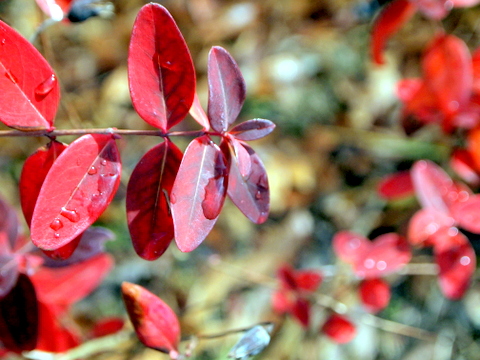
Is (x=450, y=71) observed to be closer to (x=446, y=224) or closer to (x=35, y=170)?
(x=446, y=224)

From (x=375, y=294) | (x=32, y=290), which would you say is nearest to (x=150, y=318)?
(x=32, y=290)

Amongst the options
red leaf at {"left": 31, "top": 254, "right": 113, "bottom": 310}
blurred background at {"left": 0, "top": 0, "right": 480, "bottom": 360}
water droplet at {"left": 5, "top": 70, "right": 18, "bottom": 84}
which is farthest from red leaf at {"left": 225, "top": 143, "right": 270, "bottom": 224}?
blurred background at {"left": 0, "top": 0, "right": 480, "bottom": 360}

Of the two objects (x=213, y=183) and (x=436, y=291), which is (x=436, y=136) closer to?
(x=436, y=291)

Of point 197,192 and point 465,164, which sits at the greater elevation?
point 197,192

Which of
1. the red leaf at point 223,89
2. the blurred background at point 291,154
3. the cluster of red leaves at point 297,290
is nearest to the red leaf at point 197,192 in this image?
the red leaf at point 223,89

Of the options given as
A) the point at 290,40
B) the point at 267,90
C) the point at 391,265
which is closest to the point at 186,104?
the point at 391,265
